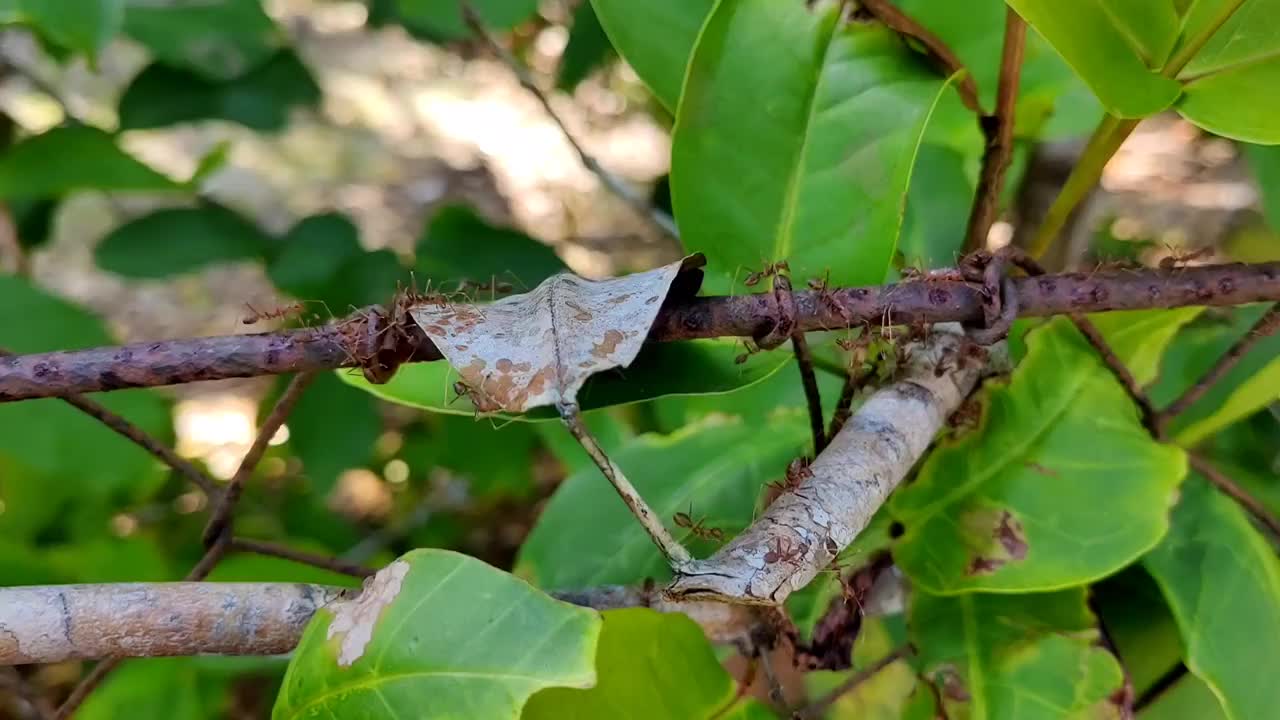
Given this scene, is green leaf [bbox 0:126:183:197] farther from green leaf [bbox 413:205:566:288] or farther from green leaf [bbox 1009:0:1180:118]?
green leaf [bbox 1009:0:1180:118]

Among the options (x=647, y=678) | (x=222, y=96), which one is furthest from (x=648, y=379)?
(x=222, y=96)

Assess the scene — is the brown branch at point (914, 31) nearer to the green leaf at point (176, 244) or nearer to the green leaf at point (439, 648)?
the green leaf at point (439, 648)

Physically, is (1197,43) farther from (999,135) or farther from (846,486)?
(846,486)

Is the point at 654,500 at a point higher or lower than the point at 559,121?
lower

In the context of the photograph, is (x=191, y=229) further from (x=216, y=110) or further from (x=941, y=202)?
(x=941, y=202)

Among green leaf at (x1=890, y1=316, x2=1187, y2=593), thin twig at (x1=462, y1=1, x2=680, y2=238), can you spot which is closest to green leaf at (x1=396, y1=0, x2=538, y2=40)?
thin twig at (x1=462, y1=1, x2=680, y2=238)
